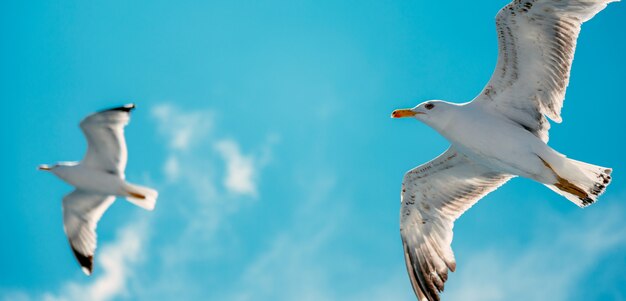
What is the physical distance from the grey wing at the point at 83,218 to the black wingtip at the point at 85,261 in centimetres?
4

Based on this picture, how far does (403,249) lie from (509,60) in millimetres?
3475

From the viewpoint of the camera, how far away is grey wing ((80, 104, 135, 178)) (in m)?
11.8

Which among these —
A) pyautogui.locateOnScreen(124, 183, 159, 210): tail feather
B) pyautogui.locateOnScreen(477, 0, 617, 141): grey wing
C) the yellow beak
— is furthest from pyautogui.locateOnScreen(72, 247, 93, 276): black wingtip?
pyautogui.locateOnScreen(477, 0, 617, 141): grey wing

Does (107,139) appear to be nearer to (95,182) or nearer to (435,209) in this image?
(95,182)

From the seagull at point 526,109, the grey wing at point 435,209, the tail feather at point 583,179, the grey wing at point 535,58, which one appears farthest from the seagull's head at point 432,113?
the tail feather at point 583,179

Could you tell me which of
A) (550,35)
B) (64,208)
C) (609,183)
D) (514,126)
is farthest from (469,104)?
(64,208)

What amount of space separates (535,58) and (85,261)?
25.9ft

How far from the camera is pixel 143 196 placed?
12.1 meters

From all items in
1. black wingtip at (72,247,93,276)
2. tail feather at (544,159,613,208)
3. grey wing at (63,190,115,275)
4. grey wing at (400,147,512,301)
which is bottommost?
tail feather at (544,159,613,208)

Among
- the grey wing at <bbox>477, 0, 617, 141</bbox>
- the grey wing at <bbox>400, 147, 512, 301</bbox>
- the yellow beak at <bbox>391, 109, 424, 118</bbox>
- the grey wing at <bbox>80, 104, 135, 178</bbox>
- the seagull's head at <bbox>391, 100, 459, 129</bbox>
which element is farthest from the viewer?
the grey wing at <bbox>80, 104, 135, 178</bbox>

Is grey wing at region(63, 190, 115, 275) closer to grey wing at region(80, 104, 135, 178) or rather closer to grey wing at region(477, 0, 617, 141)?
grey wing at region(80, 104, 135, 178)

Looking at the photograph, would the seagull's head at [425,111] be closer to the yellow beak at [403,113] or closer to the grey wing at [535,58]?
the yellow beak at [403,113]

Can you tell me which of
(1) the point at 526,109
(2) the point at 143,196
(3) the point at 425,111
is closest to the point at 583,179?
(1) the point at 526,109

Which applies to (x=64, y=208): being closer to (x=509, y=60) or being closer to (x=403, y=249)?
(x=403, y=249)
